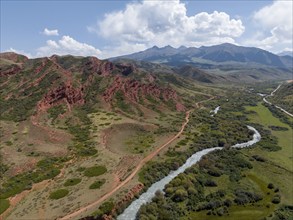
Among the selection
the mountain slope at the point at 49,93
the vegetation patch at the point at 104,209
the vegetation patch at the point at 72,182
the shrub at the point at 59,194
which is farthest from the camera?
the mountain slope at the point at 49,93

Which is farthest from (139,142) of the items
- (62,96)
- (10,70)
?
(10,70)

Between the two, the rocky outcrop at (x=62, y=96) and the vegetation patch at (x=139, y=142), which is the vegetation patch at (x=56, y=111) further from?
the vegetation patch at (x=139, y=142)

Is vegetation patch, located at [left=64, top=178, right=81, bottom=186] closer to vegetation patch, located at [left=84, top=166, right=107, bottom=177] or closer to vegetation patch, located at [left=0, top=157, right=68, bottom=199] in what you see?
vegetation patch, located at [left=84, top=166, right=107, bottom=177]

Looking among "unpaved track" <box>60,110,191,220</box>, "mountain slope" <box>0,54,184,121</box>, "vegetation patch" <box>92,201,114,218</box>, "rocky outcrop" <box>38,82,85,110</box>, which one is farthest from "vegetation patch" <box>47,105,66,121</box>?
"vegetation patch" <box>92,201,114,218</box>

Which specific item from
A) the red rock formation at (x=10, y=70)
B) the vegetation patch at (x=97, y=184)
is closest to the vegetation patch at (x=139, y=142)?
the vegetation patch at (x=97, y=184)

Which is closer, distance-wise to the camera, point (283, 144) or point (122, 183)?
point (122, 183)

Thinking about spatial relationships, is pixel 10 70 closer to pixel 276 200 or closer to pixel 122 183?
pixel 122 183

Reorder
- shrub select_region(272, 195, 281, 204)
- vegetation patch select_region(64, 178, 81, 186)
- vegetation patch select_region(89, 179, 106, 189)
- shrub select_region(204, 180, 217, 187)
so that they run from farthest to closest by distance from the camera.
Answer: shrub select_region(204, 180, 217, 187), vegetation patch select_region(64, 178, 81, 186), vegetation patch select_region(89, 179, 106, 189), shrub select_region(272, 195, 281, 204)
